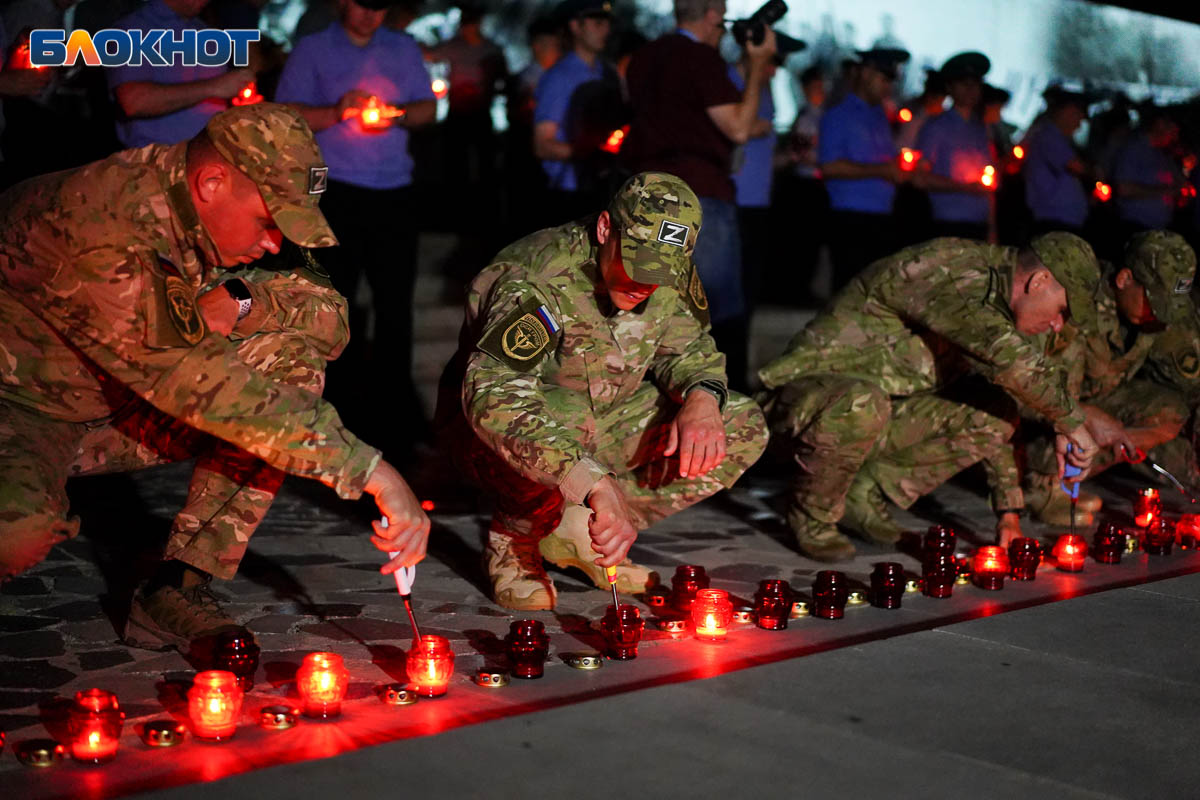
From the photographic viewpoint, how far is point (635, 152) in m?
7.00

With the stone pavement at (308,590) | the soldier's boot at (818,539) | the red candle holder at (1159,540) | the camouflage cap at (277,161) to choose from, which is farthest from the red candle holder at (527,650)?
the red candle holder at (1159,540)

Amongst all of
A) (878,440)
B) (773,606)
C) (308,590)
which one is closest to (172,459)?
(308,590)

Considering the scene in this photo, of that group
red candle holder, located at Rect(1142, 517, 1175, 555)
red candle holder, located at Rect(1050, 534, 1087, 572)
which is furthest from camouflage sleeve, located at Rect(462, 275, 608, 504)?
red candle holder, located at Rect(1142, 517, 1175, 555)

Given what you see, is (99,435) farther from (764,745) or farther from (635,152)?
(635,152)

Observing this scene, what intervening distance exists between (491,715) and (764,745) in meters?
0.71

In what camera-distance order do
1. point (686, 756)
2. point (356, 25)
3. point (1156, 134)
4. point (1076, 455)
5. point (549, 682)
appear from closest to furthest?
point (686, 756)
point (549, 682)
point (1076, 455)
point (356, 25)
point (1156, 134)

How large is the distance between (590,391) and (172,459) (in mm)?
1404

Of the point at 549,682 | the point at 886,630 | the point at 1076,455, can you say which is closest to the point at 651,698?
the point at 549,682

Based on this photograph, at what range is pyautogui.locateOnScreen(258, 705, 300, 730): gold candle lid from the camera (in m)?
3.40

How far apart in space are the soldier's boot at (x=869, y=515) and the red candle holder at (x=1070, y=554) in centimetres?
67

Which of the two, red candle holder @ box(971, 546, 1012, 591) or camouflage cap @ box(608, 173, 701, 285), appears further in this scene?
red candle holder @ box(971, 546, 1012, 591)

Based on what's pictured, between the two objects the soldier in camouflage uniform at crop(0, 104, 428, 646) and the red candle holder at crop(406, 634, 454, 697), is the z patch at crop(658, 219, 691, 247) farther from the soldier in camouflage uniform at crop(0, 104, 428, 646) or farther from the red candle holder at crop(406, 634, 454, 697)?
the red candle holder at crop(406, 634, 454, 697)

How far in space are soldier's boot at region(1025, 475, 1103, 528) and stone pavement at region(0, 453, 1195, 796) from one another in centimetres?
24

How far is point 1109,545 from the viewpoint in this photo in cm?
563
